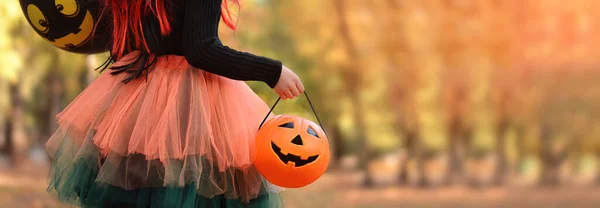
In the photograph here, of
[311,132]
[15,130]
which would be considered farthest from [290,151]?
[15,130]

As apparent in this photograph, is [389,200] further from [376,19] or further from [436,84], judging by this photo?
[376,19]

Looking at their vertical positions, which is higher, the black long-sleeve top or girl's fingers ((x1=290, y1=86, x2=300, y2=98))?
the black long-sleeve top

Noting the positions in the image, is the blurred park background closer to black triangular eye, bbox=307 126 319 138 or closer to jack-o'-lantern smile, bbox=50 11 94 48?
jack-o'-lantern smile, bbox=50 11 94 48

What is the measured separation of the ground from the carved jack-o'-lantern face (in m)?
7.01

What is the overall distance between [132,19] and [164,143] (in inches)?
15.7

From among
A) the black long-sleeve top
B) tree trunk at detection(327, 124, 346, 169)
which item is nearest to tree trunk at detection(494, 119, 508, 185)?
tree trunk at detection(327, 124, 346, 169)

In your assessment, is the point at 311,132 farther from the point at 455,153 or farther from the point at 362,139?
the point at 362,139

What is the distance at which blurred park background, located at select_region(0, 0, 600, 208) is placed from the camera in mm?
11156

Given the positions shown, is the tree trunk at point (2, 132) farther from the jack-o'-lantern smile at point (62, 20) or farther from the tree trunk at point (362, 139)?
the jack-o'-lantern smile at point (62, 20)

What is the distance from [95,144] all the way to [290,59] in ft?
40.3

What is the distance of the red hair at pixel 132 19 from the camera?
1999 millimetres

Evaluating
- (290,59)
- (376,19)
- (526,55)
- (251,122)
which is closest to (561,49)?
(526,55)

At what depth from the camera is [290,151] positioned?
1962 mm

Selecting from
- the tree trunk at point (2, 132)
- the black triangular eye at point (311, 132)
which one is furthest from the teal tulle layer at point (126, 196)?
the tree trunk at point (2, 132)
